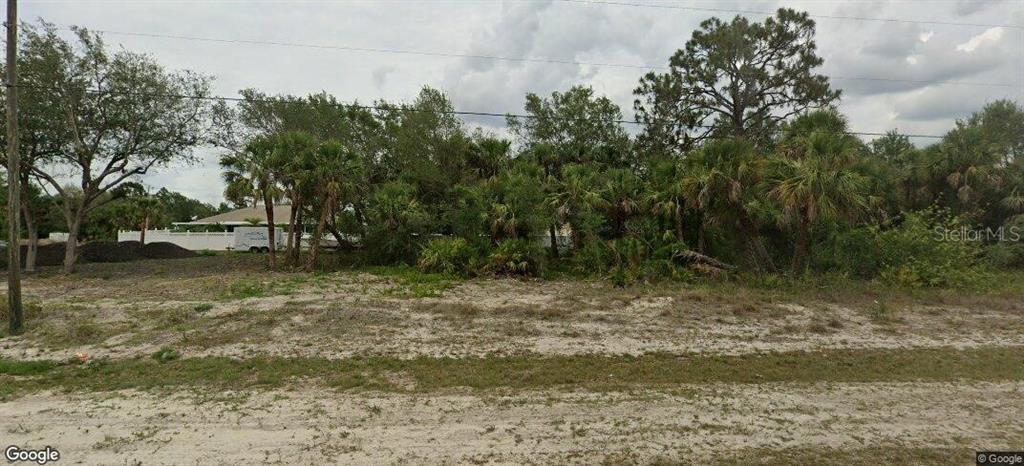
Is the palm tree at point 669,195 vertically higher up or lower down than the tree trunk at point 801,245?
higher up

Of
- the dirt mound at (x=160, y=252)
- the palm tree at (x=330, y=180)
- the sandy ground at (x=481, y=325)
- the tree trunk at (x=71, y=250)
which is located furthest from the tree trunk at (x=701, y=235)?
the dirt mound at (x=160, y=252)

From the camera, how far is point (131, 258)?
1029 inches

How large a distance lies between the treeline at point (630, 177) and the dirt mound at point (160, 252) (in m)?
5.50

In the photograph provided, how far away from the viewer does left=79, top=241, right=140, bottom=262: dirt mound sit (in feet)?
81.4

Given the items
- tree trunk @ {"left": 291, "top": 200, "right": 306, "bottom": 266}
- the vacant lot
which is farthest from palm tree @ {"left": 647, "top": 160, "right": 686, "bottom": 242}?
tree trunk @ {"left": 291, "top": 200, "right": 306, "bottom": 266}

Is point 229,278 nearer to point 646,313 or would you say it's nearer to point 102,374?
point 102,374

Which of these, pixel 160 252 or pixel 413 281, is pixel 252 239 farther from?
pixel 413 281

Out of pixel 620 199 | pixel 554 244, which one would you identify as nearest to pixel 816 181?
pixel 620 199

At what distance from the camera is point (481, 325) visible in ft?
31.8

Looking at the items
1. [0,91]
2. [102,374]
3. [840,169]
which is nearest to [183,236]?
[0,91]

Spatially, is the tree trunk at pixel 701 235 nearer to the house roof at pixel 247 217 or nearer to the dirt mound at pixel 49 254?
the dirt mound at pixel 49 254

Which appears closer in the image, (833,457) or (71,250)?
(833,457)

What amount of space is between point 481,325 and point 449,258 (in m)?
8.14

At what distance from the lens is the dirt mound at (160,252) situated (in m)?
27.2
